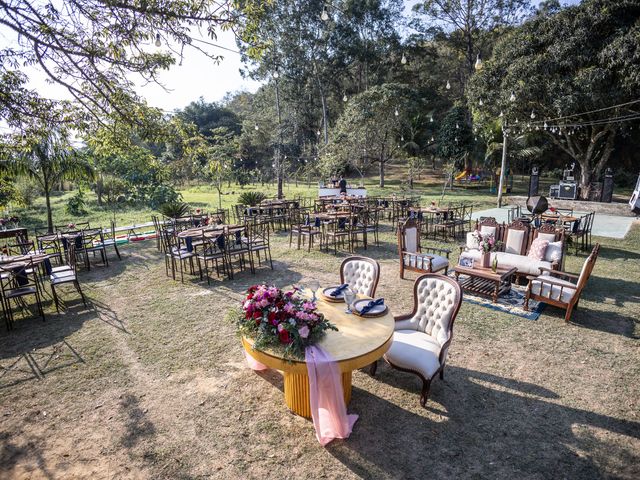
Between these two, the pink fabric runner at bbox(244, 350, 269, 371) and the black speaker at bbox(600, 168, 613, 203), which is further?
the black speaker at bbox(600, 168, 613, 203)

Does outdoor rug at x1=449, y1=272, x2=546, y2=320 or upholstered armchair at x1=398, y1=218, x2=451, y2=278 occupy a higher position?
upholstered armchair at x1=398, y1=218, x2=451, y2=278

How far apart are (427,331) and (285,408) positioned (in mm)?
1803

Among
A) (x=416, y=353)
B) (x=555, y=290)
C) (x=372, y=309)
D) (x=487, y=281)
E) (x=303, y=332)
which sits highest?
(x=303, y=332)

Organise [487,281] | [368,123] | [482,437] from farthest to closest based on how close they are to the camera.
A: 1. [368,123]
2. [487,281]
3. [482,437]

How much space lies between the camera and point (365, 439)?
3227 millimetres

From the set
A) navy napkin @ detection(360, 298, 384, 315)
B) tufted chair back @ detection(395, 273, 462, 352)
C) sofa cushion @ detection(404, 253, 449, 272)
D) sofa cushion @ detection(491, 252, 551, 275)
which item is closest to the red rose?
navy napkin @ detection(360, 298, 384, 315)

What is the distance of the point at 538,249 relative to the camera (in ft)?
23.1

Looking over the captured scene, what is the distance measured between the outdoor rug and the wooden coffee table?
0.09m

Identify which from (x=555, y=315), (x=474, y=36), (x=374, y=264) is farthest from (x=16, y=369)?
(x=474, y=36)

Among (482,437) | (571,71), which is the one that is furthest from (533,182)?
(482,437)

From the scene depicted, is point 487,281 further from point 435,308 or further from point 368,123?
point 368,123

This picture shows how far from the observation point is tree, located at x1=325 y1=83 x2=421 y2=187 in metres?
23.8

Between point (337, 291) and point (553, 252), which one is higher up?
point (337, 291)

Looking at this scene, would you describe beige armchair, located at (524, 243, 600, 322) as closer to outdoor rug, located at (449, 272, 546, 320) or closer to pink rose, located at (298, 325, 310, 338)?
outdoor rug, located at (449, 272, 546, 320)
